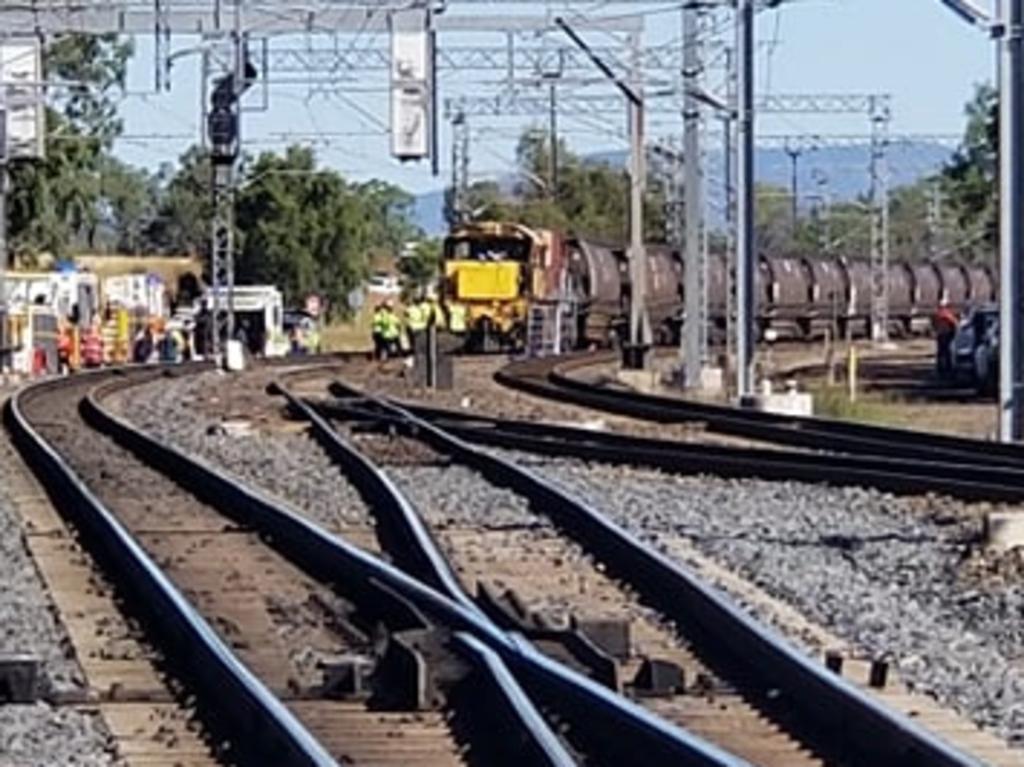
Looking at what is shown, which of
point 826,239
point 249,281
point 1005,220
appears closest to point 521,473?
point 1005,220

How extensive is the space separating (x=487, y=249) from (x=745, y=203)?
28.6 metres

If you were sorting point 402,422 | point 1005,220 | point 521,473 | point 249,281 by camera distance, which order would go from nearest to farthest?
1. point 521,473
2. point 1005,220
3. point 402,422
4. point 249,281

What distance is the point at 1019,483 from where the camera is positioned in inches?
877

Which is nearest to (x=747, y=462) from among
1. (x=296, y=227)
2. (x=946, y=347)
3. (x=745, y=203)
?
(x=745, y=203)

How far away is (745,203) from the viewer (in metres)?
45.3

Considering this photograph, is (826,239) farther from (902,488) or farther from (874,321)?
(902,488)

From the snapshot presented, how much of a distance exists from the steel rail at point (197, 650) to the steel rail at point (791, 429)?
27.6 feet

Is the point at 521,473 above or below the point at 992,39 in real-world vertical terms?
below

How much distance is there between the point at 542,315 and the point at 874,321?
20096 millimetres

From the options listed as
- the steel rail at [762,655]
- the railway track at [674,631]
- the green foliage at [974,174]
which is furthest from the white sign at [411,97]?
the green foliage at [974,174]

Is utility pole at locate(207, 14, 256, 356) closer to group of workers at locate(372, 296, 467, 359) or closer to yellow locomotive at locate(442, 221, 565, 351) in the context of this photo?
group of workers at locate(372, 296, 467, 359)

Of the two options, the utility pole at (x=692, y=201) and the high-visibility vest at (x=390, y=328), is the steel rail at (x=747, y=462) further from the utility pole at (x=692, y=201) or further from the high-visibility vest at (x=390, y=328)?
the high-visibility vest at (x=390, y=328)

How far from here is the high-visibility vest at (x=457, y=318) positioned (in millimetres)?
75500

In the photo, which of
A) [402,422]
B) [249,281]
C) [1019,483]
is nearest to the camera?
[1019,483]
